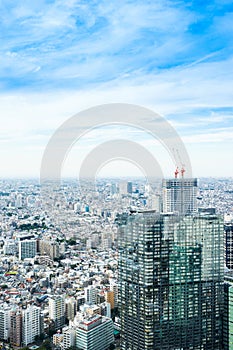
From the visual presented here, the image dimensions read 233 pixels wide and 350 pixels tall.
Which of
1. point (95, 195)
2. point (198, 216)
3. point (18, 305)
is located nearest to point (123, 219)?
point (198, 216)

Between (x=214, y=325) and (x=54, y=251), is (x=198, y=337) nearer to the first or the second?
(x=214, y=325)

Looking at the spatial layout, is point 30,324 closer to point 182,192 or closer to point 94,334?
point 94,334

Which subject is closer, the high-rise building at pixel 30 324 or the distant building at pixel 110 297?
the high-rise building at pixel 30 324

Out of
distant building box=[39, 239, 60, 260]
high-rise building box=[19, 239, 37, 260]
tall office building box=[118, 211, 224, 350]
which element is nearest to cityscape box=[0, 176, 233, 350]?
tall office building box=[118, 211, 224, 350]

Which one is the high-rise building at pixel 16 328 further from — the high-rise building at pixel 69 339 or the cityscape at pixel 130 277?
the high-rise building at pixel 69 339

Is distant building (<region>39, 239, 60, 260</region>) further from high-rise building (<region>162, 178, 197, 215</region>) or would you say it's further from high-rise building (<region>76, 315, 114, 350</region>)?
high-rise building (<region>76, 315, 114, 350</region>)

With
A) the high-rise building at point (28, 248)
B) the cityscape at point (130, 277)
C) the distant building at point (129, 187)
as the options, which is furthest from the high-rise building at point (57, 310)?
the high-rise building at point (28, 248)
